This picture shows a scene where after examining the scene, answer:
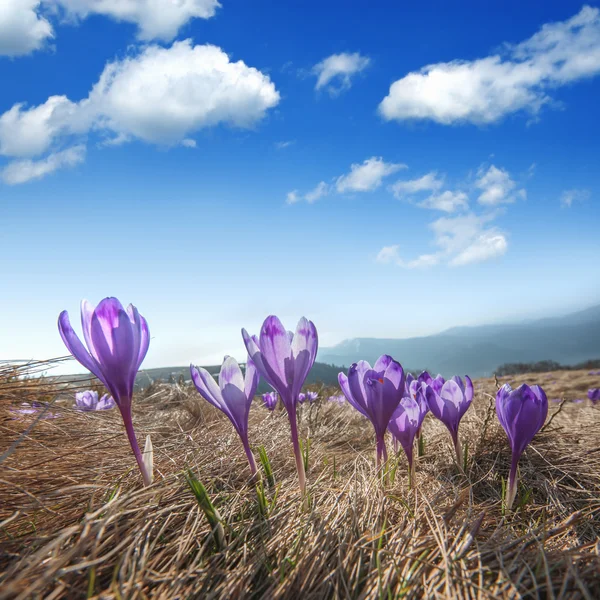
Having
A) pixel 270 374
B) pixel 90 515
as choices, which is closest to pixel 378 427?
pixel 270 374

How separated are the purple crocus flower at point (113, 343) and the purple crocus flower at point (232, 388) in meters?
0.24

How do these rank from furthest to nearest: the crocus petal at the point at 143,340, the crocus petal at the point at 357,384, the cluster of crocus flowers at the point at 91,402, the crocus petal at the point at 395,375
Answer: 1. the cluster of crocus flowers at the point at 91,402
2. the crocus petal at the point at 357,384
3. the crocus petal at the point at 395,375
4. the crocus petal at the point at 143,340

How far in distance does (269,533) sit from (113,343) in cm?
83

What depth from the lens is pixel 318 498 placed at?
193 centimetres

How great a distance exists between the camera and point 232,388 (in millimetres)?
1716

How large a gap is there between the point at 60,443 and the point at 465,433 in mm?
2665

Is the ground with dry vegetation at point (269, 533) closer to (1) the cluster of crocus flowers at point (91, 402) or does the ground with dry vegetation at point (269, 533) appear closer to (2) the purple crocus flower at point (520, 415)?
(2) the purple crocus flower at point (520, 415)

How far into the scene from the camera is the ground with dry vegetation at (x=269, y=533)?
123 cm

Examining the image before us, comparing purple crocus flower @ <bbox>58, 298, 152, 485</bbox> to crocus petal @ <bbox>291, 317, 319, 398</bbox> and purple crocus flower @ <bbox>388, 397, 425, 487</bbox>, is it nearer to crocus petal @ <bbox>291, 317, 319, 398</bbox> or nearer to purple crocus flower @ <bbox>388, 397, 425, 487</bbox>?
crocus petal @ <bbox>291, 317, 319, 398</bbox>

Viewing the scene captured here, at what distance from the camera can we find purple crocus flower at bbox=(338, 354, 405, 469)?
73.6 inches

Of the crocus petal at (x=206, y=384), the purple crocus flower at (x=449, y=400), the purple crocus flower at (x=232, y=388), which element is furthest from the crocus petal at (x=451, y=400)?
the crocus petal at (x=206, y=384)

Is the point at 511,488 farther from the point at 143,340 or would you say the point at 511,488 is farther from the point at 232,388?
the point at 143,340

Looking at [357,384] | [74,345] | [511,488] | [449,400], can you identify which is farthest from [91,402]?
[511,488]

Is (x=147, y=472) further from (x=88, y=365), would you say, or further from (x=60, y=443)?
(x=60, y=443)
